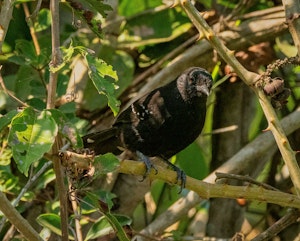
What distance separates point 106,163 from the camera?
2.46m

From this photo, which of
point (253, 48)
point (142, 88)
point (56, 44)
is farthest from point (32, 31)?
point (56, 44)

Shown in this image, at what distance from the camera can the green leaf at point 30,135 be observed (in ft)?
7.23

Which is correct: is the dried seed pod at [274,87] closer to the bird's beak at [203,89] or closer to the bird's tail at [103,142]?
the bird's beak at [203,89]

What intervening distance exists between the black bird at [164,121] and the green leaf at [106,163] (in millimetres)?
1161

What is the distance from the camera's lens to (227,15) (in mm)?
4508

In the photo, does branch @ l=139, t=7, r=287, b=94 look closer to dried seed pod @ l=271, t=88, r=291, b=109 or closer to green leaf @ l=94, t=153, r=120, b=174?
dried seed pod @ l=271, t=88, r=291, b=109

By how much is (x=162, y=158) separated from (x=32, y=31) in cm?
98

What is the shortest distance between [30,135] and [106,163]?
33 cm

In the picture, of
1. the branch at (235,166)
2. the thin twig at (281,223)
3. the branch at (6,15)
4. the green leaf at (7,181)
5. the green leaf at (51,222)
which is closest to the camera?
the branch at (6,15)

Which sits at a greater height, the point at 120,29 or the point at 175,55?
the point at 120,29

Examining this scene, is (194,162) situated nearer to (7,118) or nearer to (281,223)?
(281,223)

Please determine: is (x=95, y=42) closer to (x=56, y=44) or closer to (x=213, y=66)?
(x=213, y=66)

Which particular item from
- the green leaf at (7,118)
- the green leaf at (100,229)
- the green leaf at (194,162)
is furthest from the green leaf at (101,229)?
the green leaf at (194,162)

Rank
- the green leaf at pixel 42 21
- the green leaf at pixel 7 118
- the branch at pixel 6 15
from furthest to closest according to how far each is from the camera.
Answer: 1. the green leaf at pixel 42 21
2. the branch at pixel 6 15
3. the green leaf at pixel 7 118
